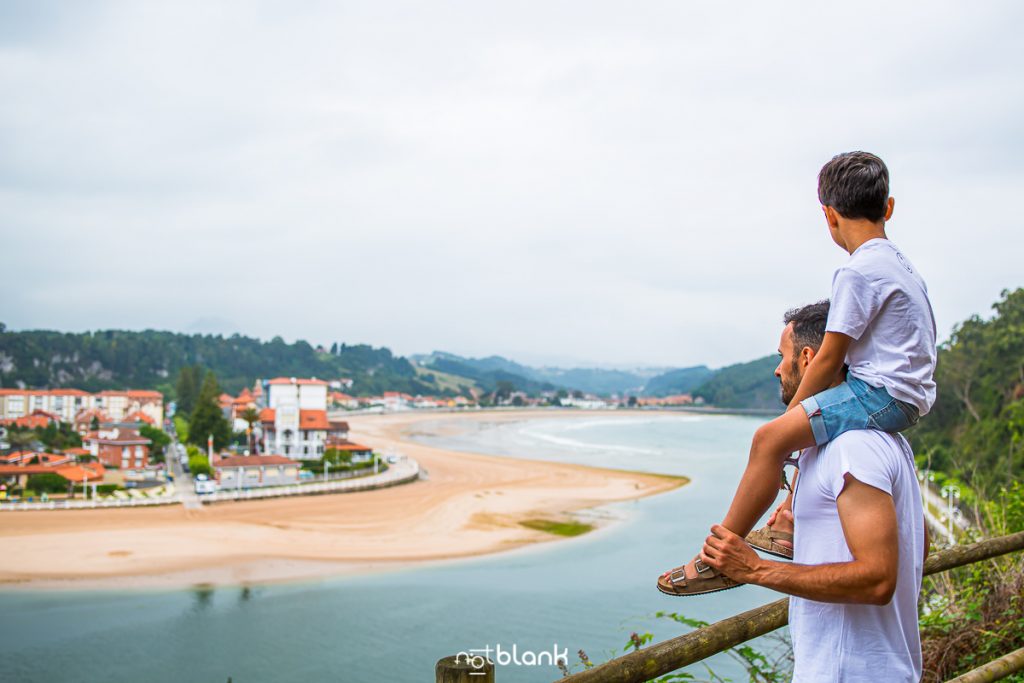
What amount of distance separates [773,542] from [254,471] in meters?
26.3

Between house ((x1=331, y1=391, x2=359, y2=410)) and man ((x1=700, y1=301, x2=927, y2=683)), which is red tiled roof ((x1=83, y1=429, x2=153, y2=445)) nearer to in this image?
man ((x1=700, y1=301, x2=927, y2=683))

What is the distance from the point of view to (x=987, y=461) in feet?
65.9

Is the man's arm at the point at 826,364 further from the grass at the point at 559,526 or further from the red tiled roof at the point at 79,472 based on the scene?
the red tiled roof at the point at 79,472

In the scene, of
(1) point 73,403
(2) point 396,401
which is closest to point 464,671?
(1) point 73,403

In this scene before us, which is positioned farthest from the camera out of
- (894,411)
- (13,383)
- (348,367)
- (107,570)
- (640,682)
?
(348,367)

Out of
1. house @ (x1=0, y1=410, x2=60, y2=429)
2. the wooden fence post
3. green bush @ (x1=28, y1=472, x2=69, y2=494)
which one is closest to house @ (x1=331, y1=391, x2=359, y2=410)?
house @ (x1=0, y1=410, x2=60, y2=429)

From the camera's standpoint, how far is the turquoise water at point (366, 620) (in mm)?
10695

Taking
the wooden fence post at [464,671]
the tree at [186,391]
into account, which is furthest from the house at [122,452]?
the wooden fence post at [464,671]

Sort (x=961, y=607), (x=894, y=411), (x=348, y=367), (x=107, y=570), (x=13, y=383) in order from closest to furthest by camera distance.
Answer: (x=894, y=411), (x=961, y=607), (x=107, y=570), (x=13, y=383), (x=348, y=367)

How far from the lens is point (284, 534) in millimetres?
18797

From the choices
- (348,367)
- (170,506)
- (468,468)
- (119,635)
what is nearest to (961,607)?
(119,635)

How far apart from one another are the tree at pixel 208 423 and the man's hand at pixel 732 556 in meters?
32.8

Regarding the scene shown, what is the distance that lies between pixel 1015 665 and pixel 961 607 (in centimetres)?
131

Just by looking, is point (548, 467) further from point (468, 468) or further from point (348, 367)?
point (348, 367)
